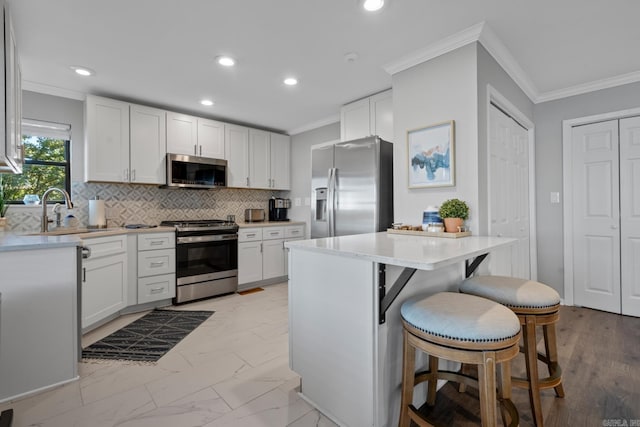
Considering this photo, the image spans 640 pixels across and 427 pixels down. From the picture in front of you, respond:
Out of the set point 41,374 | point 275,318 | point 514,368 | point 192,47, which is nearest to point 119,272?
point 41,374

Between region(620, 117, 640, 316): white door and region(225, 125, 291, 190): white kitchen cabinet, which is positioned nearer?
region(620, 117, 640, 316): white door

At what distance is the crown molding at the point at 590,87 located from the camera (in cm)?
290

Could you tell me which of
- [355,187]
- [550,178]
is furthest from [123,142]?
[550,178]

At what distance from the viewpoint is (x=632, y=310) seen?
2.99m

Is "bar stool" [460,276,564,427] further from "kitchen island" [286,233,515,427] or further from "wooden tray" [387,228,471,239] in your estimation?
"wooden tray" [387,228,471,239]

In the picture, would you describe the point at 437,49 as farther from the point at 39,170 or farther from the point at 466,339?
the point at 39,170

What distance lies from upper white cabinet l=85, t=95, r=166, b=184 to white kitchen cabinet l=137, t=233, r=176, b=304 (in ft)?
2.38

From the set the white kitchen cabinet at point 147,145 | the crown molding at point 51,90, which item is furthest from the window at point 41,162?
the white kitchen cabinet at point 147,145

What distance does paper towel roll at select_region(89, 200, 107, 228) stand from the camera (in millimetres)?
3268

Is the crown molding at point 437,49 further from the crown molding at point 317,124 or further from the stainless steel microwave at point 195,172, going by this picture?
the stainless steel microwave at point 195,172

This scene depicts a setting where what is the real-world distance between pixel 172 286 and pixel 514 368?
330cm

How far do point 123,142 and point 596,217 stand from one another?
204 inches

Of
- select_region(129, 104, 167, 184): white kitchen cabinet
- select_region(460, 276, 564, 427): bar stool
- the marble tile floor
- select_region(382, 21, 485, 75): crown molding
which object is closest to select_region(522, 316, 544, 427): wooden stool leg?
select_region(460, 276, 564, 427): bar stool

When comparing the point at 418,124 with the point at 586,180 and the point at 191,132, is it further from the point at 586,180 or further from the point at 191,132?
the point at 191,132
